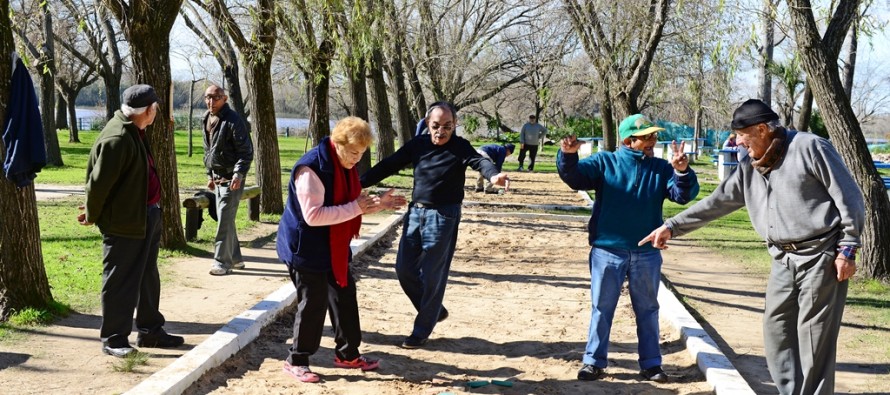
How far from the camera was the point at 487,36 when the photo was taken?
107 feet

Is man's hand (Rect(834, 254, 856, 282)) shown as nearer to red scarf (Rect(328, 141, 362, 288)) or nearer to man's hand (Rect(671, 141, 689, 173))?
man's hand (Rect(671, 141, 689, 173))

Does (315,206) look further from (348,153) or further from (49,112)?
(49,112)

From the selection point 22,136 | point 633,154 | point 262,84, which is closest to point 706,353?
point 633,154

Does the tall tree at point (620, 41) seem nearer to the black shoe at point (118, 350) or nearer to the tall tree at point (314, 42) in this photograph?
the tall tree at point (314, 42)

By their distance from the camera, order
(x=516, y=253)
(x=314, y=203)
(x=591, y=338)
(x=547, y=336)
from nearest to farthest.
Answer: (x=314, y=203) < (x=591, y=338) < (x=547, y=336) < (x=516, y=253)

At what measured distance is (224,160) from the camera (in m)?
9.49

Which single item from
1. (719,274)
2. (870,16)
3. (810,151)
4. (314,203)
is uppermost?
(870,16)

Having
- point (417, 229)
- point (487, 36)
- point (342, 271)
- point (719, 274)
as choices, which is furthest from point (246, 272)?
point (487, 36)

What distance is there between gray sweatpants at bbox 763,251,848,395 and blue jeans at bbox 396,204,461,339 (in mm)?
2544

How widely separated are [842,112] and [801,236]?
5.73 metres

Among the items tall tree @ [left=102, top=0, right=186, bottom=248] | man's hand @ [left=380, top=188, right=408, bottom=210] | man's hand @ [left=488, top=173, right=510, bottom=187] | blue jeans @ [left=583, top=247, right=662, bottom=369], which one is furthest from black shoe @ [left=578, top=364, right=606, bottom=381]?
tall tree @ [left=102, top=0, right=186, bottom=248]

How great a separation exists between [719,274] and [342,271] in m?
6.70

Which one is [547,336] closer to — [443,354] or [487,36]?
[443,354]

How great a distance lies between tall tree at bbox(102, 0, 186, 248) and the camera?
10062mm
